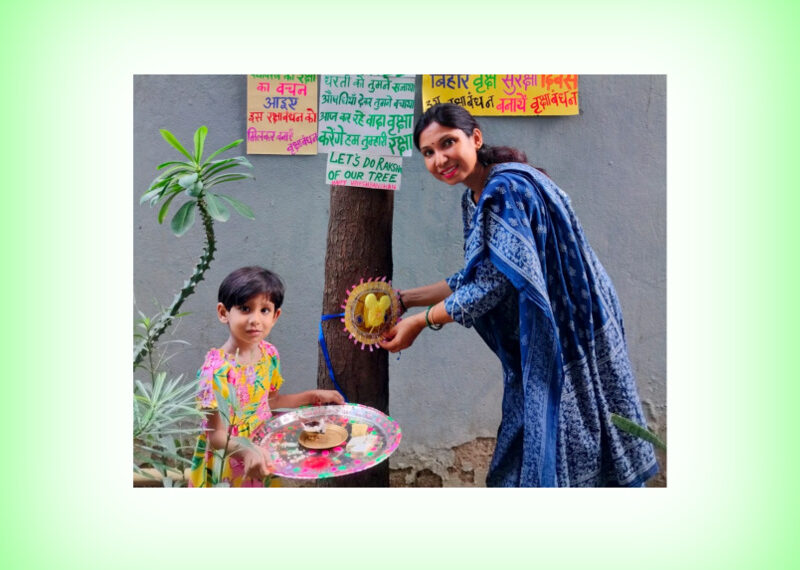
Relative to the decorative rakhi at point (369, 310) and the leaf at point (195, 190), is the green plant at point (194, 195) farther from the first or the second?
the decorative rakhi at point (369, 310)

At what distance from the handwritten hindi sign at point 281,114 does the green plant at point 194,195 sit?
0.10m

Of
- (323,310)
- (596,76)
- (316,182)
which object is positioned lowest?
(323,310)

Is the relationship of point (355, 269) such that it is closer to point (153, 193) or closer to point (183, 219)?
point (183, 219)

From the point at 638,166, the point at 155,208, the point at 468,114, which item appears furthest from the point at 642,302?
the point at 155,208

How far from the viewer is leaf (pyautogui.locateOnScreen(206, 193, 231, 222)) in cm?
247

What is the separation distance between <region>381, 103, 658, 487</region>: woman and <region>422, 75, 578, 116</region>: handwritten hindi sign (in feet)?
0.21

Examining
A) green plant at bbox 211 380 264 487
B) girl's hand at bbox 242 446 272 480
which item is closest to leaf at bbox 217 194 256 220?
green plant at bbox 211 380 264 487

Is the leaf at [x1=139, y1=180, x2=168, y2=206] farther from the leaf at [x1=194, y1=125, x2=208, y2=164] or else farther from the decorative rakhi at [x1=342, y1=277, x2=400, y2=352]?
the decorative rakhi at [x1=342, y1=277, x2=400, y2=352]

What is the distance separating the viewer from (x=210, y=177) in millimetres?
2605

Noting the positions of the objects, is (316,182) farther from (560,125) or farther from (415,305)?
(560,125)

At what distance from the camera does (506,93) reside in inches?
104

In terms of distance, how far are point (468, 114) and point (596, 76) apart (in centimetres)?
50

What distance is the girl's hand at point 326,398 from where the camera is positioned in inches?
105

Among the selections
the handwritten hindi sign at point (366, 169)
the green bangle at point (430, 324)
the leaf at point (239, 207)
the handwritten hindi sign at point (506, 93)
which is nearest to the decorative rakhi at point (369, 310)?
the green bangle at point (430, 324)
